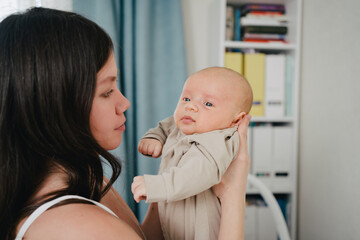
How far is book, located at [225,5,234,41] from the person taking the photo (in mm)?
2158

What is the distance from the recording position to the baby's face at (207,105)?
0.98m

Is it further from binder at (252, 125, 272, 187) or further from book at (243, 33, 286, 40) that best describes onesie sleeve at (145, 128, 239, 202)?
book at (243, 33, 286, 40)

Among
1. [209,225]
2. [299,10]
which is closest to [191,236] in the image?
[209,225]

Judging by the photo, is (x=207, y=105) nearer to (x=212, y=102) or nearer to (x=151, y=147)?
(x=212, y=102)

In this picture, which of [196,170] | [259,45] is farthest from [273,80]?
[196,170]

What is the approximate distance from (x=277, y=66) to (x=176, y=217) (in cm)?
143

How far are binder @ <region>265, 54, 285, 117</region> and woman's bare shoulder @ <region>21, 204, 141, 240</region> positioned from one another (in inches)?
63.6

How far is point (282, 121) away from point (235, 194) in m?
1.31

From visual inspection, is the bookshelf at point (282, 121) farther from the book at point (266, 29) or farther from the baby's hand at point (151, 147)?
the baby's hand at point (151, 147)

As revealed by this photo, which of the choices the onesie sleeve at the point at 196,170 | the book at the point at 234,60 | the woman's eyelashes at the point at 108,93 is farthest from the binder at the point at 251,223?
the woman's eyelashes at the point at 108,93

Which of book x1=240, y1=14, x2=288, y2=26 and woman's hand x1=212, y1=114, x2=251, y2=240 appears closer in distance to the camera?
woman's hand x1=212, y1=114, x2=251, y2=240

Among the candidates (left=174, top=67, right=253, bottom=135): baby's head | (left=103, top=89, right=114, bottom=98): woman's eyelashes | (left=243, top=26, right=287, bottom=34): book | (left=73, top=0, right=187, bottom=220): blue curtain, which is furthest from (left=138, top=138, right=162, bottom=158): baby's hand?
(left=243, top=26, right=287, bottom=34): book

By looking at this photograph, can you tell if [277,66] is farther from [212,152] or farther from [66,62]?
[66,62]

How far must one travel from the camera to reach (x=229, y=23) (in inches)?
85.6
